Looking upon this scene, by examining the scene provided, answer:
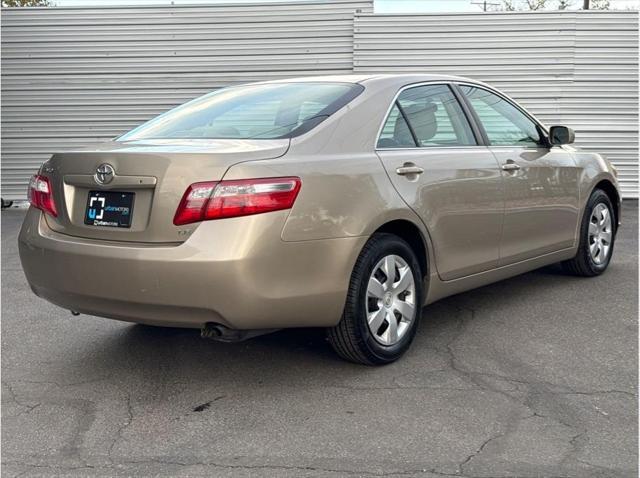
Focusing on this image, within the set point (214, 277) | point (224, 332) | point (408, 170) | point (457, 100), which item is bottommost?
point (224, 332)

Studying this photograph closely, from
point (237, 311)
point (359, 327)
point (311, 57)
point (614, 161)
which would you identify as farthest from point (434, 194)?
point (614, 161)

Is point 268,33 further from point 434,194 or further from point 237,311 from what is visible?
point 237,311

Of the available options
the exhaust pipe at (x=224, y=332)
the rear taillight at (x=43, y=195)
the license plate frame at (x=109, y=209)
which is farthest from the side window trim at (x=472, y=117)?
the rear taillight at (x=43, y=195)

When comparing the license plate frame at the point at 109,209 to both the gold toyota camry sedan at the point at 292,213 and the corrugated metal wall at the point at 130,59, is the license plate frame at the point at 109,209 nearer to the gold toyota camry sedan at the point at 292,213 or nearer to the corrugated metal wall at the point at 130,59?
the gold toyota camry sedan at the point at 292,213

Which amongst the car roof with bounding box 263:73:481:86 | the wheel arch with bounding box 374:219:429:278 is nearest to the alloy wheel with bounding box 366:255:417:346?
the wheel arch with bounding box 374:219:429:278

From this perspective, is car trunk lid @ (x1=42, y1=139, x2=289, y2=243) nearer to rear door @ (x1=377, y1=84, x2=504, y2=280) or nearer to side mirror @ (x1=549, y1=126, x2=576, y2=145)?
rear door @ (x1=377, y1=84, x2=504, y2=280)

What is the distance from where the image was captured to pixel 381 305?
12.7ft

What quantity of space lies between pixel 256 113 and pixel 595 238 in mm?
3214

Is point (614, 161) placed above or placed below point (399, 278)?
below

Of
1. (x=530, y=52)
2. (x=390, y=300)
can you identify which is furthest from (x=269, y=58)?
(x=390, y=300)

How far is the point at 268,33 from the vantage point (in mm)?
12031

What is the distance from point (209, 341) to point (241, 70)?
849 cm

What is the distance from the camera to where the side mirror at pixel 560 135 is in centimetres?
534

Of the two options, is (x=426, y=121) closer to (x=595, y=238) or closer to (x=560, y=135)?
(x=560, y=135)
